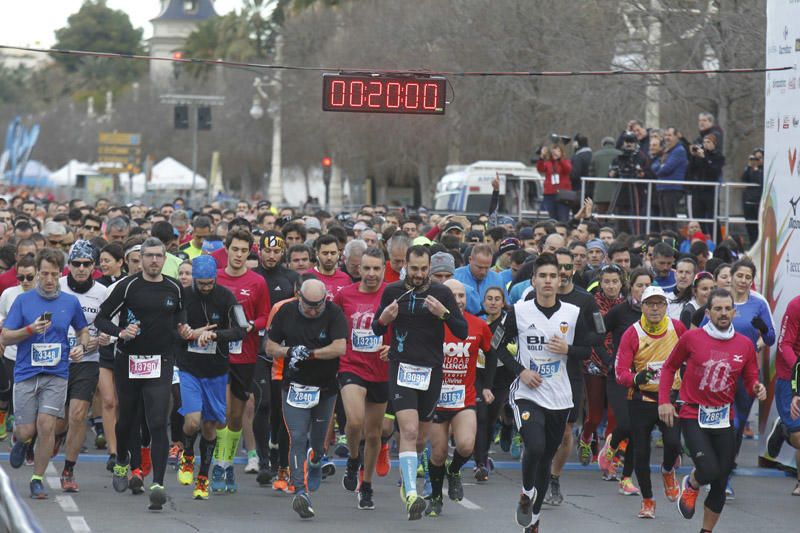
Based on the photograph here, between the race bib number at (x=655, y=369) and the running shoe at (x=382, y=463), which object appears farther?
the running shoe at (x=382, y=463)

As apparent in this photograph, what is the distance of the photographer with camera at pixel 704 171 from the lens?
71.6 ft

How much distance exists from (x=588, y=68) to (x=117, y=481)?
23.5 m

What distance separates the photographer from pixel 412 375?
35.7 feet

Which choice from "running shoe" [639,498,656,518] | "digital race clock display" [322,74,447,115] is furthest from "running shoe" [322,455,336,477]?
"digital race clock display" [322,74,447,115]

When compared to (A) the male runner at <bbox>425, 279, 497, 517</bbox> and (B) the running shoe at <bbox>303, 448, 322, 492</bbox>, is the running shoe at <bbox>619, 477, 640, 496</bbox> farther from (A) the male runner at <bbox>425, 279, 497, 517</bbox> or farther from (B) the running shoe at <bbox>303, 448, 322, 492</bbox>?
(B) the running shoe at <bbox>303, 448, 322, 492</bbox>

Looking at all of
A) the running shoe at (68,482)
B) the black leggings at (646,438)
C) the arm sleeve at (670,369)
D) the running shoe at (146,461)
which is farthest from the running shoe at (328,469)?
the arm sleeve at (670,369)

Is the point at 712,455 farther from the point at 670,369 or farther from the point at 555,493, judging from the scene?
the point at 555,493

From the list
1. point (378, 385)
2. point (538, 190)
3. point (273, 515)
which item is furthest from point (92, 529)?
point (538, 190)

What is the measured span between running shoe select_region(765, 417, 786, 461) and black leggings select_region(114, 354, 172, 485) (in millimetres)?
5433

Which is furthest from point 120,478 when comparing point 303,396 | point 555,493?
point 555,493

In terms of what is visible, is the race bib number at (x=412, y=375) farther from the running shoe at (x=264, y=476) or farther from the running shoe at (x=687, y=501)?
the running shoe at (x=264, y=476)

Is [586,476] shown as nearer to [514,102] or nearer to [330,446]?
[330,446]

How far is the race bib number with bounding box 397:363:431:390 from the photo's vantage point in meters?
10.9

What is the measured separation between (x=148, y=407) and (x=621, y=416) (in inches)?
150
